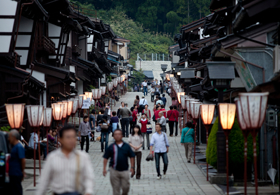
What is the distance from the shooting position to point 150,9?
11475 cm

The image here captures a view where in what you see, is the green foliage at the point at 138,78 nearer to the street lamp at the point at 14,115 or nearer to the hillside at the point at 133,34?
the hillside at the point at 133,34

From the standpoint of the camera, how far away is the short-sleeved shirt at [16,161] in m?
10.7

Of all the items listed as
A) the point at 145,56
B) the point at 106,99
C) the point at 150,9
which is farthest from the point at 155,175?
the point at 150,9

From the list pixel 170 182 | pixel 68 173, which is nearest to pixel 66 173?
pixel 68 173

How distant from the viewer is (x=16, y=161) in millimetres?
10789

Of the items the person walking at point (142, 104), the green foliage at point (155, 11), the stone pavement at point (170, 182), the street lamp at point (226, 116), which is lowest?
the stone pavement at point (170, 182)

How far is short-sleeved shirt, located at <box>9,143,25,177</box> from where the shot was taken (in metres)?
10.7

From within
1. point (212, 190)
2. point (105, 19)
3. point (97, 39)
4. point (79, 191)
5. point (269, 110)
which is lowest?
point (212, 190)

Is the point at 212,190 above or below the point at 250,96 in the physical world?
below

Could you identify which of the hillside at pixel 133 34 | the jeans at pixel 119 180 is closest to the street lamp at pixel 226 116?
the jeans at pixel 119 180

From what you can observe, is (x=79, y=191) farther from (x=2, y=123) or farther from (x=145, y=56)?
(x=145, y=56)

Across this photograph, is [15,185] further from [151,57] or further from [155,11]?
[155,11]

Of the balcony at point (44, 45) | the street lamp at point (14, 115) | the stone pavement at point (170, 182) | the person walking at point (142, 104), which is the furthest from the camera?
the person walking at point (142, 104)

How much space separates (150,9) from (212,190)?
103m
